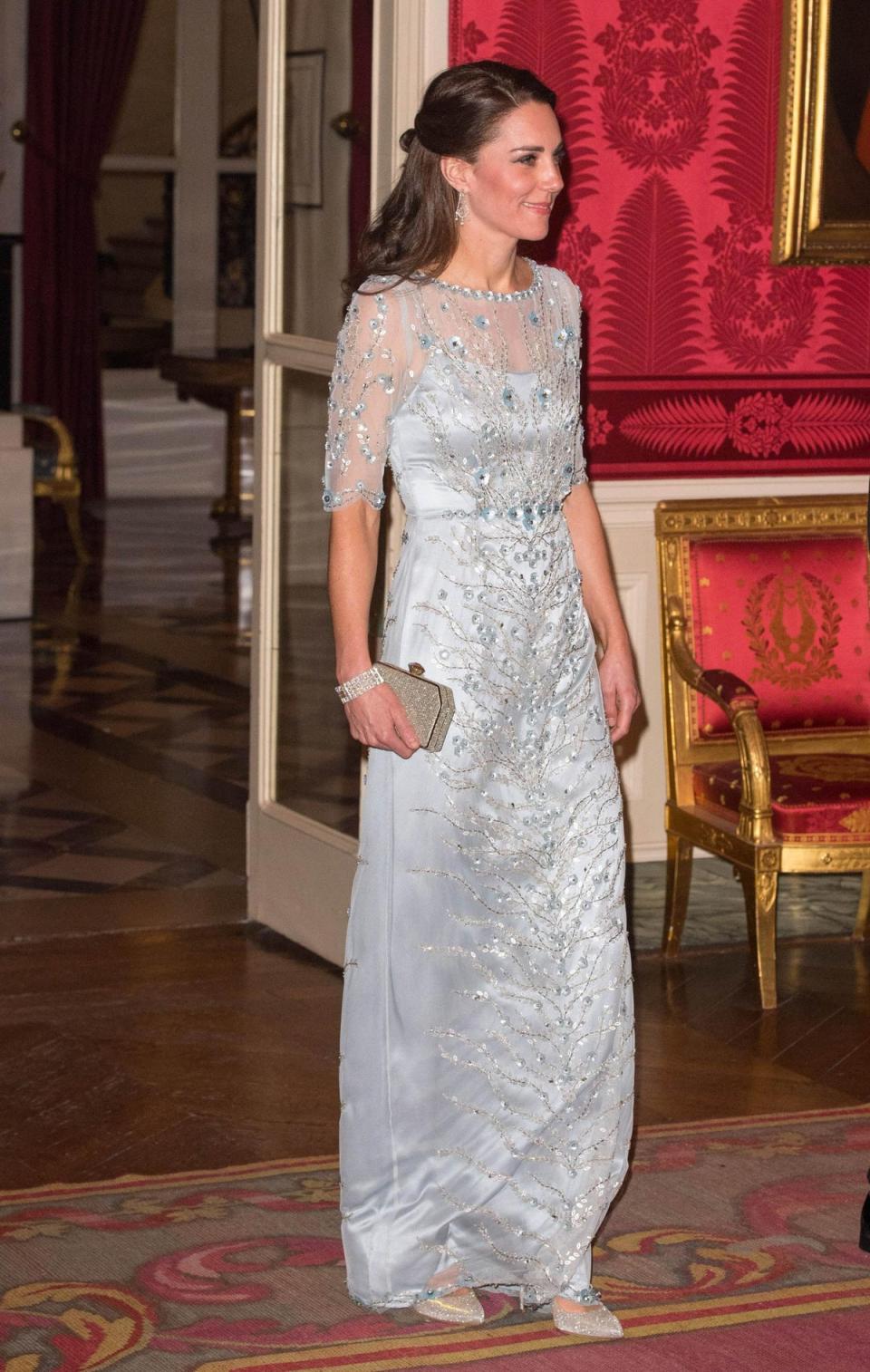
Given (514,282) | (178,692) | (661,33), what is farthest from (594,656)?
(178,692)

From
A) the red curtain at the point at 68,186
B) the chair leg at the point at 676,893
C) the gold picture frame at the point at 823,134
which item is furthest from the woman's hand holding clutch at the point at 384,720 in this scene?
the red curtain at the point at 68,186

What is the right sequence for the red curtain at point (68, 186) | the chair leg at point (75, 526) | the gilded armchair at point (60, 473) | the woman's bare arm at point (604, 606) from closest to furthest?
the woman's bare arm at point (604, 606) < the gilded armchair at point (60, 473) < the chair leg at point (75, 526) < the red curtain at point (68, 186)

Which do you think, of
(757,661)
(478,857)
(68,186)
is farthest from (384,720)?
(68,186)

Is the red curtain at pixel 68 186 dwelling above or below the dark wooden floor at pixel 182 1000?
above

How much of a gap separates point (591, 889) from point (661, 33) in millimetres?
2835

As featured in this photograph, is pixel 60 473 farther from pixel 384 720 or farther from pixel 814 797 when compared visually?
pixel 384 720

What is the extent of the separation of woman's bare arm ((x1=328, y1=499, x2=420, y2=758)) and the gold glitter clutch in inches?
0.5

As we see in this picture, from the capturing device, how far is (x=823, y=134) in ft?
17.5

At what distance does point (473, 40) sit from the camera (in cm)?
485

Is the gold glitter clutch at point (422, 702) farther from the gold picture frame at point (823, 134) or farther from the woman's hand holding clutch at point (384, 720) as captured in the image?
the gold picture frame at point (823, 134)

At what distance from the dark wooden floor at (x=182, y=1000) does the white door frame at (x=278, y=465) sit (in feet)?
0.37

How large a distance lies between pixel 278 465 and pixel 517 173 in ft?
7.08

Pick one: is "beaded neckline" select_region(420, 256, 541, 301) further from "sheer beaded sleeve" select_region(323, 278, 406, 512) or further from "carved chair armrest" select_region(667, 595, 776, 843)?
"carved chair armrest" select_region(667, 595, 776, 843)

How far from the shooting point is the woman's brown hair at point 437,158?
2930mm
